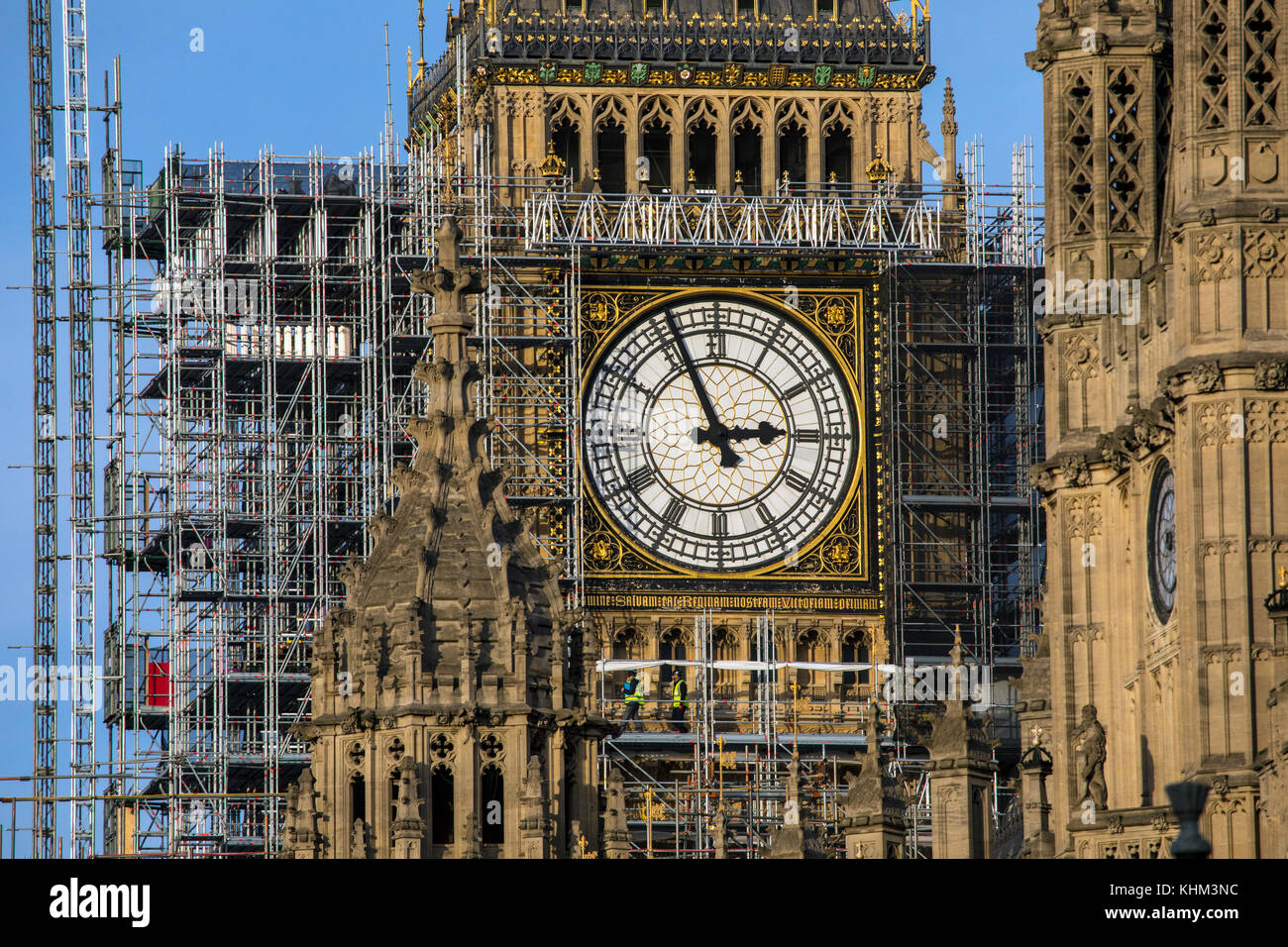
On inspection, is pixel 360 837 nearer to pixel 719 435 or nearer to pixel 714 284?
pixel 719 435

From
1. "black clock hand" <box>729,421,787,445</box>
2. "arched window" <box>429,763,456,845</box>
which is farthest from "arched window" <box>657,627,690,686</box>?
"arched window" <box>429,763,456,845</box>

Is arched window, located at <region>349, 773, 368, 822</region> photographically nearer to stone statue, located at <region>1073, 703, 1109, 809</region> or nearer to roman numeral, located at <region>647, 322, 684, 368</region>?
stone statue, located at <region>1073, 703, 1109, 809</region>

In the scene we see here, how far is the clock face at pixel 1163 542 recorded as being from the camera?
5297 centimetres

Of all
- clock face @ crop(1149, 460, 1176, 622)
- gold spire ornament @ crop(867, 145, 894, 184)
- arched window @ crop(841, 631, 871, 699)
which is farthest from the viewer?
gold spire ornament @ crop(867, 145, 894, 184)

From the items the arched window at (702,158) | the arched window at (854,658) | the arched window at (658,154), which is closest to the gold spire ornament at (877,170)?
the arched window at (702,158)

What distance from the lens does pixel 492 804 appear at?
193ft

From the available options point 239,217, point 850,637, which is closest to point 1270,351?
point 850,637

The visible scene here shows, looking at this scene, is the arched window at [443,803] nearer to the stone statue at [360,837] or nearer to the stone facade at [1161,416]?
the stone statue at [360,837]

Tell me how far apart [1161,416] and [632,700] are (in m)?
27.9

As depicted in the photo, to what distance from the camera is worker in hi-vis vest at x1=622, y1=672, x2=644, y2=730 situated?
3130 inches

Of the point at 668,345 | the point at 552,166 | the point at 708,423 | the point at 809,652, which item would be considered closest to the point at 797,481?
the point at 708,423

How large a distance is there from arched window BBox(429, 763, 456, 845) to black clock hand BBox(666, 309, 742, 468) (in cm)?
2634

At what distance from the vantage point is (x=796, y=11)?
8800 cm
